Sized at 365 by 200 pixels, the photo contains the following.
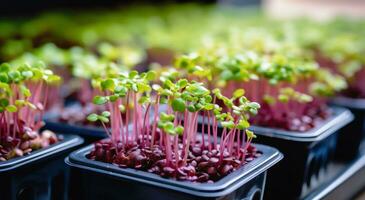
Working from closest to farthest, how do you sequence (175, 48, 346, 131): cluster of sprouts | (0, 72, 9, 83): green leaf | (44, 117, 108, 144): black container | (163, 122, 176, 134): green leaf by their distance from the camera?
(163, 122, 176, 134): green leaf < (0, 72, 9, 83): green leaf < (175, 48, 346, 131): cluster of sprouts < (44, 117, 108, 144): black container

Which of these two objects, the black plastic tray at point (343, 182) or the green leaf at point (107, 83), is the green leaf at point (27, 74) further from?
the black plastic tray at point (343, 182)

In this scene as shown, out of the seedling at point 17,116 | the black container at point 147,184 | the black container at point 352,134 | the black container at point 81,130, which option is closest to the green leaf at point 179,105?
the black container at point 147,184

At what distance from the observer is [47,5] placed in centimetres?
275

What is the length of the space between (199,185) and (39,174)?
0.35 m

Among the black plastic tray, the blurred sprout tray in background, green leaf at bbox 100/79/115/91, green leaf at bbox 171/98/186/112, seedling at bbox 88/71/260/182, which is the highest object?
green leaf at bbox 100/79/115/91

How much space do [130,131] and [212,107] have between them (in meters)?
0.31

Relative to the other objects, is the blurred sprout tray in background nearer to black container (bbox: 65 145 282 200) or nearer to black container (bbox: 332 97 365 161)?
black container (bbox: 65 145 282 200)

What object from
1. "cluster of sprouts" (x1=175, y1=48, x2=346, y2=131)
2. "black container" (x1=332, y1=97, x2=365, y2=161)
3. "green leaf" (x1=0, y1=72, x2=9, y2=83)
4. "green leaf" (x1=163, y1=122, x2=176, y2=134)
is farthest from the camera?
"black container" (x1=332, y1=97, x2=365, y2=161)

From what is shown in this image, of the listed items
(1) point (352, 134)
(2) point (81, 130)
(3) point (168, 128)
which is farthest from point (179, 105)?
(1) point (352, 134)

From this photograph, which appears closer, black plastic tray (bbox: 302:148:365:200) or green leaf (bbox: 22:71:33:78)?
green leaf (bbox: 22:71:33:78)

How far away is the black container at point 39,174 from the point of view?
2.89 feet

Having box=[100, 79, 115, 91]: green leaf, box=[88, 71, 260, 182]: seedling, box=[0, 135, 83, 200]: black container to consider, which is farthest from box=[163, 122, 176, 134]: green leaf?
box=[0, 135, 83, 200]: black container

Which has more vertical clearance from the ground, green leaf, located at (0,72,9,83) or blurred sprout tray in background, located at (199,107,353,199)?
green leaf, located at (0,72,9,83)

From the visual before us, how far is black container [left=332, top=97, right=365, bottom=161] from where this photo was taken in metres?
1.48
